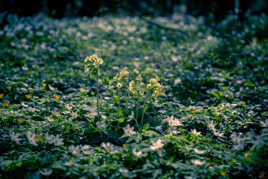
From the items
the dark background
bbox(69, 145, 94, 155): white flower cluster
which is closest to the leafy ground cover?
bbox(69, 145, 94, 155): white flower cluster

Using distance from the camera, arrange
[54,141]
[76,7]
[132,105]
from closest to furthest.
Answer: [54,141], [132,105], [76,7]

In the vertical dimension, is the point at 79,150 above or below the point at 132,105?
below

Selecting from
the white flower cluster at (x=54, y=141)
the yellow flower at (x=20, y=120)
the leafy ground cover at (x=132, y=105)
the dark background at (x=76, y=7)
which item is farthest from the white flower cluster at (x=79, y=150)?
the dark background at (x=76, y=7)

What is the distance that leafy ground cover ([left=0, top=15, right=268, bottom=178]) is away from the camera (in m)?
2.37

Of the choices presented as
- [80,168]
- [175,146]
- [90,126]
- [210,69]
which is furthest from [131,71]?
[80,168]

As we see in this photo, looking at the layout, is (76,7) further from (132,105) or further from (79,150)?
(79,150)

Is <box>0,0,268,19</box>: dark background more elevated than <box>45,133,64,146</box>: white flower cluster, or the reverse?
<box>0,0,268,19</box>: dark background

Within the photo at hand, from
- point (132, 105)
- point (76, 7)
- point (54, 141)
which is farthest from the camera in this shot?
point (76, 7)

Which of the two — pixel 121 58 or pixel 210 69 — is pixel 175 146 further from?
pixel 121 58

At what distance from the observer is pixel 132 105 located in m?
3.73

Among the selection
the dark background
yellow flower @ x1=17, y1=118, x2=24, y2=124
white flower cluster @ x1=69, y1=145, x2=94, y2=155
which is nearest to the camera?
white flower cluster @ x1=69, y1=145, x2=94, y2=155

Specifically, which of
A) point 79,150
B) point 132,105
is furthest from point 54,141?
point 132,105

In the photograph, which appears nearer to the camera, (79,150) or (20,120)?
(79,150)

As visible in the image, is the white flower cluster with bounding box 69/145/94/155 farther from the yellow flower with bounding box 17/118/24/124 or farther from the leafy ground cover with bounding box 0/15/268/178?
the yellow flower with bounding box 17/118/24/124
